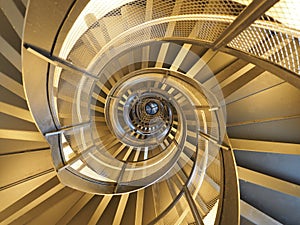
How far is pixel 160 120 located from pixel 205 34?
7.03 m

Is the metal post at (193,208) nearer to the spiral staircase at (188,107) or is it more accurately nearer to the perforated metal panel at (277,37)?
the spiral staircase at (188,107)

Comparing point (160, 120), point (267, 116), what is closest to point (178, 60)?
point (267, 116)

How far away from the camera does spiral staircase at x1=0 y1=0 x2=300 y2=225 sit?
63.2 inches

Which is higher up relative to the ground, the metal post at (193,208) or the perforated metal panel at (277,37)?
the perforated metal panel at (277,37)

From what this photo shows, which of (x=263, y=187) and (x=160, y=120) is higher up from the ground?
(x=160, y=120)

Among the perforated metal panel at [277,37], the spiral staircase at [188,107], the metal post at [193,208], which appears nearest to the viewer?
the perforated metal panel at [277,37]

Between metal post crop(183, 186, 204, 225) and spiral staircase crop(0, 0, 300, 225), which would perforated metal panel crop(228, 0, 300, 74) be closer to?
spiral staircase crop(0, 0, 300, 225)

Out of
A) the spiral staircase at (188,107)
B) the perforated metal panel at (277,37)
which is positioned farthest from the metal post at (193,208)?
the perforated metal panel at (277,37)

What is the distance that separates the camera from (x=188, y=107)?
475cm

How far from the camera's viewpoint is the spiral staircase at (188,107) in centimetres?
161

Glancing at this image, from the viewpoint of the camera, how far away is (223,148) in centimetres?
286

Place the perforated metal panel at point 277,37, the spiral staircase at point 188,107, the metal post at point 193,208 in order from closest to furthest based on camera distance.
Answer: the perforated metal panel at point 277,37 < the spiral staircase at point 188,107 < the metal post at point 193,208

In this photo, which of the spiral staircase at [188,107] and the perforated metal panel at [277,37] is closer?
the perforated metal panel at [277,37]

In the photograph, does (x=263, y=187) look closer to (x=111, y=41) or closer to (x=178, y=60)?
(x=178, y=60)
